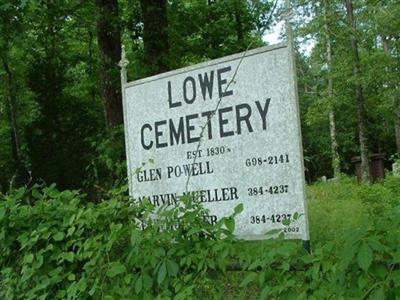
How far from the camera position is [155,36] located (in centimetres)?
998

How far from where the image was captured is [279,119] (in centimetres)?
354

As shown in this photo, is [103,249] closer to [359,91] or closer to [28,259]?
[28,259]

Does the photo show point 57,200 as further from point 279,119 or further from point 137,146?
point 279,119

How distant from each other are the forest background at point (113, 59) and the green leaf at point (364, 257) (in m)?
7.39

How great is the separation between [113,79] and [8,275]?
6.67 meters

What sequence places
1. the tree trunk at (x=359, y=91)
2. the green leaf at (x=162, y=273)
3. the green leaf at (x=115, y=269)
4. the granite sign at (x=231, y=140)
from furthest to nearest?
1. the tree trunk at (x=359, y=91)
2. the granite sign at (x=231, y=140)
3. the green leaf at (x=115, y=269)
4. the green leaf at (x=162, y=273)

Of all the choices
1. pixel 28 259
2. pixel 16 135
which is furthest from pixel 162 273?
pixel 16 135

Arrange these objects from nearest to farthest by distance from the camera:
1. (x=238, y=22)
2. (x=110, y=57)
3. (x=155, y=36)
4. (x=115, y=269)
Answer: (x=115, y=269), (x=155, y=36), (x=110, y=57), (x=238, y=22)

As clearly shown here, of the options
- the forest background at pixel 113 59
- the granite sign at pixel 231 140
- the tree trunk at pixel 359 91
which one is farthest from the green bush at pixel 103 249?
the tree trunk at pixel 359 91

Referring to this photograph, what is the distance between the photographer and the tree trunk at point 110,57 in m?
10.1

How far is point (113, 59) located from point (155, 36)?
3.08 feet

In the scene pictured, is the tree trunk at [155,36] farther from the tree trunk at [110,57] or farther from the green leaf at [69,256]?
the green leaf at [69,256]

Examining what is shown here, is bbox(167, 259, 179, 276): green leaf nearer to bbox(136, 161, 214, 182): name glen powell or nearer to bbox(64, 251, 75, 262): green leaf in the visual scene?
bbox(64, 251, 75, 262): green leaf

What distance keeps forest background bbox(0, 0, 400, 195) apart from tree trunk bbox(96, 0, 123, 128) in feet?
0.06
